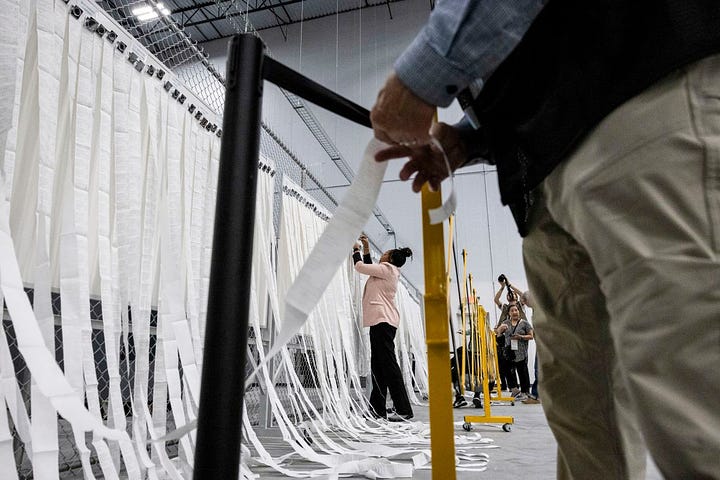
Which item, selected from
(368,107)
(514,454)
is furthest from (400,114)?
(368,107)

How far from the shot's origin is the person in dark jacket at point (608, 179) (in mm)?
406

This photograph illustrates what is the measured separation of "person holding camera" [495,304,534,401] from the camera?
6996 millimetres

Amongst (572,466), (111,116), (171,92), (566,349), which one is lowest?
(572,466)

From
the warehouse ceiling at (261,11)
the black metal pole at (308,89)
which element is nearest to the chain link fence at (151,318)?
the black metal pole at (308,89)

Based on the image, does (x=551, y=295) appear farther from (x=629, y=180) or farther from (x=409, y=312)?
(x=409, y=312)

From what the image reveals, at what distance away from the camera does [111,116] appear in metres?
1.69

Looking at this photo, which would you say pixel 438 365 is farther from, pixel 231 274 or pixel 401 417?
pixel 401 417

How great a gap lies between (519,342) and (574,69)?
7.03 meters

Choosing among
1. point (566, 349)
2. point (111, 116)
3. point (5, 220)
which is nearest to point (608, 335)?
point (566, 349)

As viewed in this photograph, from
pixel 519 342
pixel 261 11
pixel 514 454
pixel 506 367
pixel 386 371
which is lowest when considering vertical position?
pixel 514 454

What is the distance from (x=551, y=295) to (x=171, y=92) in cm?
182

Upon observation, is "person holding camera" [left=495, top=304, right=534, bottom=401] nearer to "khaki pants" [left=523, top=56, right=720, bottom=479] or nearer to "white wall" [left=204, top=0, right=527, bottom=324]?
"white wall" [left=204, top=0, right=527, bottom=324]

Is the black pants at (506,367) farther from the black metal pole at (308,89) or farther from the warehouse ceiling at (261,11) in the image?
the black metal pole at (308,89)

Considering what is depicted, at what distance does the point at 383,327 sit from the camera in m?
4.17
